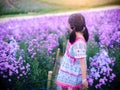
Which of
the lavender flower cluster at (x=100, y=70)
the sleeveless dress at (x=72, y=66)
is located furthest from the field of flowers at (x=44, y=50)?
the sleeveless dress at (x=72, y=66)

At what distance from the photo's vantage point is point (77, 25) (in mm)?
3889

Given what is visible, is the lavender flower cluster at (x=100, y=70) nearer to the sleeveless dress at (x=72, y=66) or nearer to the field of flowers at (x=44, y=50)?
the field of flowers at (x=44, y=50)

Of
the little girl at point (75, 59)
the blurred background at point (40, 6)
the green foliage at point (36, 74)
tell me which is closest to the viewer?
the little girl at point (75, 59)

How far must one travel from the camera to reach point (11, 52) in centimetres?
409

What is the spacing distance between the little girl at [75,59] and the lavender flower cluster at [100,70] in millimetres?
136

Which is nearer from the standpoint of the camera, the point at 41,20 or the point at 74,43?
the point at 74,43

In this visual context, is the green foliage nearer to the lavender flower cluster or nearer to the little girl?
the little girl

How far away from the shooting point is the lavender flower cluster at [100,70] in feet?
13.2

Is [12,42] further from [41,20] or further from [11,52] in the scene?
[41,20]

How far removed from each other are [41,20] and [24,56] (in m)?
0.44

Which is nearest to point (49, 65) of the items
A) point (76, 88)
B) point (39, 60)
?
point (39, 60)

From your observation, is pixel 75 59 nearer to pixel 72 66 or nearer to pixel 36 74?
pixel 72 66

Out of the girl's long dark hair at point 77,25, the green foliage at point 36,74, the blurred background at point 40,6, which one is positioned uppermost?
the blurred background at point 40,6

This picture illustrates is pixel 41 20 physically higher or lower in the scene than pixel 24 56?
higher
